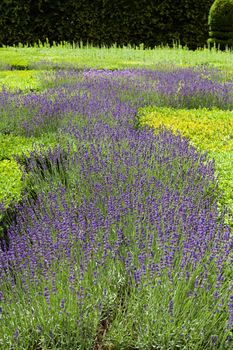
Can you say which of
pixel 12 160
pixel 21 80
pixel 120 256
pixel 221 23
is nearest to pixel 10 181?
pixel 12 160

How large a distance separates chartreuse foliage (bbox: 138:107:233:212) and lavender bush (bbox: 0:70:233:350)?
0.26 meters

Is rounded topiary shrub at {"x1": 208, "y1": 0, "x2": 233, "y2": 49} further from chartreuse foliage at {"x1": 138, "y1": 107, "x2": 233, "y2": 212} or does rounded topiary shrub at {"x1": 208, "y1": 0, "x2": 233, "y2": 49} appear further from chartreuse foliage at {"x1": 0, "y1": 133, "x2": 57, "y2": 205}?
chartreuse foliage at {"x1": 0, "y1": 133, "x2": 57, "y2": 205}

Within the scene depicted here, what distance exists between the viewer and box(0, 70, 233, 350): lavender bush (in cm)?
239

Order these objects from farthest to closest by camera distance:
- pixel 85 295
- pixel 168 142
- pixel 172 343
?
pixel 168 142 < pixel 85 295 < pixel 172 343

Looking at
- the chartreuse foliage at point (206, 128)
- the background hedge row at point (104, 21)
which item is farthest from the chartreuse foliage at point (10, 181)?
the background hedge row at point (104, 21)

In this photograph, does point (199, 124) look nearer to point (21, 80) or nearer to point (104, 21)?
point (21, 80)

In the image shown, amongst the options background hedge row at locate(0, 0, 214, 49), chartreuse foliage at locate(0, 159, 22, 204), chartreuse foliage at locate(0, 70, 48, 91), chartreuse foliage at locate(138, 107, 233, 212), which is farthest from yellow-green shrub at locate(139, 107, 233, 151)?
background hedge row at locate(0, 0, 214, 49)

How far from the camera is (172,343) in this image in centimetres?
233

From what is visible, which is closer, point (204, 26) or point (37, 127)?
point (37, 127)

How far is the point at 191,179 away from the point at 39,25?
45.4ft

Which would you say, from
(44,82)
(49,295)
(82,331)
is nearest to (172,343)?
(82,331)

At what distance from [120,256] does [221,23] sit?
1317cm

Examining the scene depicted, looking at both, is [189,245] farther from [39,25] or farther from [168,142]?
[39,25]

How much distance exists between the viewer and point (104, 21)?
55.0 feet
